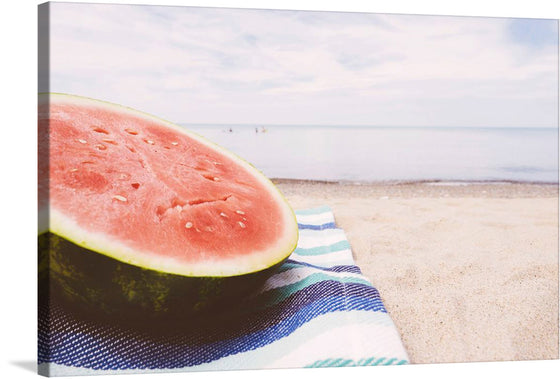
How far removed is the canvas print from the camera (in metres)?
1.21

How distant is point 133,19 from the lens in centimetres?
175

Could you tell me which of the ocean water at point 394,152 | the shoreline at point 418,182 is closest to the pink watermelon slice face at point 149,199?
the ocean water at point 394,152

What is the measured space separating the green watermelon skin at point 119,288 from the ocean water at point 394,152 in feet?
3.90

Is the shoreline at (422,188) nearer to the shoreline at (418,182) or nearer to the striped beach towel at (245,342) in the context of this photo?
the shoreline at (418,182)

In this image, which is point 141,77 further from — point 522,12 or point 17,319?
point 522,12

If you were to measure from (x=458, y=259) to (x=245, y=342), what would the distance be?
3.35 ft

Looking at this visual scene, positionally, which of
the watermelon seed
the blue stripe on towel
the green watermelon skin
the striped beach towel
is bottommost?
the blue stripe on towel

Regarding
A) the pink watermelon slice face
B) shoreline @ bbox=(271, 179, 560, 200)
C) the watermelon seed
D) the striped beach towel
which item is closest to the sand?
shoreline @ bbox=(271, 179, 560, 200)

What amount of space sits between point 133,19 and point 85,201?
84cm

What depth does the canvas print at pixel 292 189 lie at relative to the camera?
1213 mm

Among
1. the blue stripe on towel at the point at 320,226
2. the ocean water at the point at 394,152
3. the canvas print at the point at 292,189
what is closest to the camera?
the canvas print at the point at 292,189

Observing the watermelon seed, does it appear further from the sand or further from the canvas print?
the sand

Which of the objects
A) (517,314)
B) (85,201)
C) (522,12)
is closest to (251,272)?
(85,201)

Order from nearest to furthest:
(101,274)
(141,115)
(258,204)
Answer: (101,274), (258,204), (141,115)
